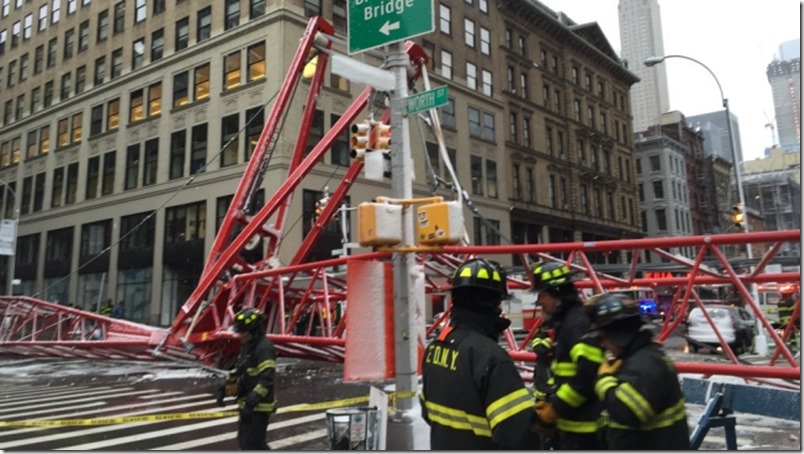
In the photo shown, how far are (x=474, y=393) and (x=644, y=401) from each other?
0.92m

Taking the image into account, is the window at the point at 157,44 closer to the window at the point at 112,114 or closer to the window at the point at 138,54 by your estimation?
the window at the point at 138,54

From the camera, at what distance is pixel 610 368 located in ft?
11.1

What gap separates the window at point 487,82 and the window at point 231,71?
17.9 meters

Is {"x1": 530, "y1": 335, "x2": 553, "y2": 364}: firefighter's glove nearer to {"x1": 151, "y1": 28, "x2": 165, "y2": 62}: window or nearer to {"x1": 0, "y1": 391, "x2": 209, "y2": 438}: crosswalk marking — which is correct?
{"x1": 0, "y1": 391, "x2": 209, "y2": 438}: crosswalk marking

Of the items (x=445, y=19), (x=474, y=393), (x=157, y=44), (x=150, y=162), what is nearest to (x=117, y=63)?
(x=157, y=44)

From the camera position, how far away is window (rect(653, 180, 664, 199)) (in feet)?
Result: 222

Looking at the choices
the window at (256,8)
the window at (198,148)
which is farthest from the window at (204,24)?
the window at (198,148)

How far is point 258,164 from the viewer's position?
41.4ft

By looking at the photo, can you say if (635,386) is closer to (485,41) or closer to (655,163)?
(485,41)

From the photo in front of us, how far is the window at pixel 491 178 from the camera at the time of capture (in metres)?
40.5

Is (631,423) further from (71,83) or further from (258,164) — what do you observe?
(71,83)

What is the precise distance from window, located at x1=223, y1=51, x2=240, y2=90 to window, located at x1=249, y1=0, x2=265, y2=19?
6.89 feet

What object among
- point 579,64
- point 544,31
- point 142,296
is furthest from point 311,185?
point 579,64

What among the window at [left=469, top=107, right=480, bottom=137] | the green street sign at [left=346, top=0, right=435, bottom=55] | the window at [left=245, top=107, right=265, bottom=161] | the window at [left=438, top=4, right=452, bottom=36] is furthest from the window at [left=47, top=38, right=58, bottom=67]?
the green street sign at [left=346, top=0, right=435, bottom=55]
